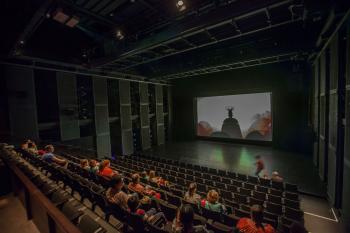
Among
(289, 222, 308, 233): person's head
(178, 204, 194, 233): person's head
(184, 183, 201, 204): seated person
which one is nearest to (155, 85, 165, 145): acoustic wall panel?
(184, 183, 201, 204): seated person

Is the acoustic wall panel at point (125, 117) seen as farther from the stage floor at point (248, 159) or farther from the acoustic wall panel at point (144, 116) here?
the stage floor at point (248, 159)

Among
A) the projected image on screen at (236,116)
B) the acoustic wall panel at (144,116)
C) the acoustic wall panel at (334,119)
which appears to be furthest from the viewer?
the acoustic wall panel at (144,116)

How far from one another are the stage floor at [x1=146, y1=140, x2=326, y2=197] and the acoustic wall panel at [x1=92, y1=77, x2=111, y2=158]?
401 centimetres

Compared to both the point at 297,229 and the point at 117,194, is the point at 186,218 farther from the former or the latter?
the point at 117,194

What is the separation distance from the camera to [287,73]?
12.4 m

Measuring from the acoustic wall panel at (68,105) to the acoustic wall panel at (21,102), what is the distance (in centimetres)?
126

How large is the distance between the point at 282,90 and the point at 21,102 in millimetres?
16772

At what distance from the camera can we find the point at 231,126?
1520 centimetres

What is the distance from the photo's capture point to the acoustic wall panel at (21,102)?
7.87m

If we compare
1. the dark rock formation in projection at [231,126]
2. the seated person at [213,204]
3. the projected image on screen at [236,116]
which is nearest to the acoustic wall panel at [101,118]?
the projected image on screen at [236,116]

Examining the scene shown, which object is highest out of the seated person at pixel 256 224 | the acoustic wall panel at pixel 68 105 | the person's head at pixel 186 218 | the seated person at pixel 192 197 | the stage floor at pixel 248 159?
the acoustic wall panel at pixel 68 105

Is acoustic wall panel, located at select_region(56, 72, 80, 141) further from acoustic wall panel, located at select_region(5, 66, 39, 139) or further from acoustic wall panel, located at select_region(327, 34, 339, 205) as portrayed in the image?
acoustic wall panel, located at select_region(327, 34, 339, 205)

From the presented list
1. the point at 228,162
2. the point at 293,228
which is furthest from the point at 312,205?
the point at 293,228

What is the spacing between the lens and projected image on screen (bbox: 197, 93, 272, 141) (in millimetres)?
13695
